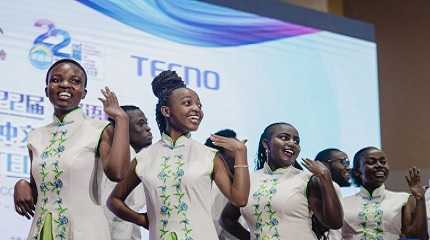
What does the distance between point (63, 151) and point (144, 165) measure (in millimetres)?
379

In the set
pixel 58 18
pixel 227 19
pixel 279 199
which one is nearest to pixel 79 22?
pixel 58 18

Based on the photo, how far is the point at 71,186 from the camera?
2871 mm

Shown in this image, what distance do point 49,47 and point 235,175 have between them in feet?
6.84

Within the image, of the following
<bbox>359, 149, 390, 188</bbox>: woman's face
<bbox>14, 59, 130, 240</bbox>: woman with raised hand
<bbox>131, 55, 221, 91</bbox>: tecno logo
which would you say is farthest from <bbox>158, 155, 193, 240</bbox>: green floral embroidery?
<bbox>131, 55, 221, 91</bbox>: tecno logo

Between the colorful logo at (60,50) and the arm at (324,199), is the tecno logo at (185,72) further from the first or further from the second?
the arm at (324,199)

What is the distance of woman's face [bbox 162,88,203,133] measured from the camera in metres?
3.19

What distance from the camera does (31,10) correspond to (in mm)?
4773

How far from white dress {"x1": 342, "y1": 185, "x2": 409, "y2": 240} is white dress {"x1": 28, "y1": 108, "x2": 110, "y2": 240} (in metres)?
2.01

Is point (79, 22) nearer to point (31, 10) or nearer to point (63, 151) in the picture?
point (31, 10)

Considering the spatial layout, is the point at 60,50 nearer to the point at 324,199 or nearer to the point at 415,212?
the point at 324,199

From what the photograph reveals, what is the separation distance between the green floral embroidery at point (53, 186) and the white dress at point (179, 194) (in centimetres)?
38

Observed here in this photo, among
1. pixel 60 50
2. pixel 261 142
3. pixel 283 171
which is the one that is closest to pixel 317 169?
pixel 283 171

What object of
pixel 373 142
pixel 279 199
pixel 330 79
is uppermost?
pixel 330 79

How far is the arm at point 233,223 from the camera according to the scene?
379 cm
